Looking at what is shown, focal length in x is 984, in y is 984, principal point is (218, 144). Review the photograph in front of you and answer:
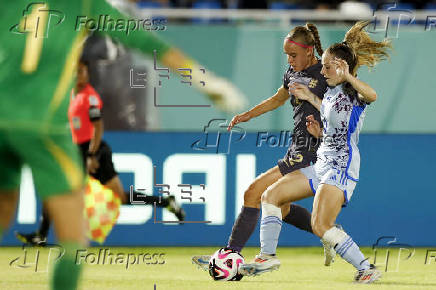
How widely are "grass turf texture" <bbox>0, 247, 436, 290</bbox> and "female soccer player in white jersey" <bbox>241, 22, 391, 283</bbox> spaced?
8.2 inches

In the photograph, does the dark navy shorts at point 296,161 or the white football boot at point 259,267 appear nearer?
the white football boot at point 259,267

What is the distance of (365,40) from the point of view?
7.65 metres

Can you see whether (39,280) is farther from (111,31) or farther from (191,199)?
(111,31)

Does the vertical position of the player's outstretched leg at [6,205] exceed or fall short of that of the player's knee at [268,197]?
it exceeds it

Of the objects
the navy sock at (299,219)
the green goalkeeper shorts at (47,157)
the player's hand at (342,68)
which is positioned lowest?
the navy sock at (299,219)

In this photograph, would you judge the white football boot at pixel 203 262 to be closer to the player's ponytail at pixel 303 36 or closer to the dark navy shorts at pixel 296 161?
the dark navy shorts at pixel 296 161

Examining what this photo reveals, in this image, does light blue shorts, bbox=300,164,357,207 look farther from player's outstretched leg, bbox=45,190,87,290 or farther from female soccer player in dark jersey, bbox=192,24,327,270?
player's outstretched leg, bbox=45,190,87,290

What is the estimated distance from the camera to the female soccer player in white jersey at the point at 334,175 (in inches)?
287

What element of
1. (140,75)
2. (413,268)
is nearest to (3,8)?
(413,268)

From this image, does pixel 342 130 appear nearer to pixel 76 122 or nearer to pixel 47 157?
pixel 47 157

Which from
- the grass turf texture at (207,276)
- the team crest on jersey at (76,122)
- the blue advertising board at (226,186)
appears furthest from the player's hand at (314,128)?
the team crest on jersey at (76,122)

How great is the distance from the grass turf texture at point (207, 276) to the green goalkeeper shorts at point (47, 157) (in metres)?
3.14

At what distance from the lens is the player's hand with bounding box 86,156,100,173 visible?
10.1 m

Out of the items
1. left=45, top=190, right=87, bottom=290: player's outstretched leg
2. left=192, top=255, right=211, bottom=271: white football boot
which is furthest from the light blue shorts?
left=45, top=190, right=87, bottom=290: player's outstretched leg
